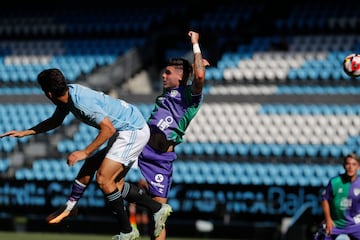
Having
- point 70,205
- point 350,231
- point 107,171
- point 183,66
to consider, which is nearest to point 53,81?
point 107,171

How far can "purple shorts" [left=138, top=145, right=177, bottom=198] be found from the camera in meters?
9.52

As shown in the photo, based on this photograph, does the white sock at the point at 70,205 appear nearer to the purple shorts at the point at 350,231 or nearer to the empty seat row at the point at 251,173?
the purple shorts at the point at 350,231

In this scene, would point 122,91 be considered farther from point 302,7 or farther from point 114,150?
point 114,150

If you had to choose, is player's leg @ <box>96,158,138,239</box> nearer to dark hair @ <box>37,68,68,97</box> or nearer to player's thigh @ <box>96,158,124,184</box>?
player's thigh @ <box>96,158,124,184</box>

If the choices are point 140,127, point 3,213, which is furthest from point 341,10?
point 140,127

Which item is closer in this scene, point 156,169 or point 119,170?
point 119,170

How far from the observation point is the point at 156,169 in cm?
952

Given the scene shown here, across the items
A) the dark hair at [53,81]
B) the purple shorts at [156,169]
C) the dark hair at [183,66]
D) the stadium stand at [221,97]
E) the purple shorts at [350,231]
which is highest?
the stadium stand at [221,97]

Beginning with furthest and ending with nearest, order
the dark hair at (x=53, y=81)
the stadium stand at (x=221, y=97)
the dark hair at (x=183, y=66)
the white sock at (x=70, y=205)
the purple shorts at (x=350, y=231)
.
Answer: the stadium stand at (x=221, y=97) < the purple shorts at (x=350, y=231) < the dark hair at (x=183, y=66) < the white sock at (x=70, y=205) < the dark hair at (x=53, y=81)

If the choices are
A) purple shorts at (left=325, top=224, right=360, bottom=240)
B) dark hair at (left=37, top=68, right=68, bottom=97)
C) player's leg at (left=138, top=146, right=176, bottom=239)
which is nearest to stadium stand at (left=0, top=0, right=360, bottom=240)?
purple shorts at (left=325, top=224, right=360, bottom=240)

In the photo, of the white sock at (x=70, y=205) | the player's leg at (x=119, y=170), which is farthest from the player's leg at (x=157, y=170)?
the white sock at (x=70, y=205)

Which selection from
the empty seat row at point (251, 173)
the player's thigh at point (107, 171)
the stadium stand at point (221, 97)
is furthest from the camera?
the stadium stand at point (221, 97)

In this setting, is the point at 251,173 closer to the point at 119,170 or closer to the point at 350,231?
the point at 350,231

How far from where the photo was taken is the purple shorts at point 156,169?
9516mm
